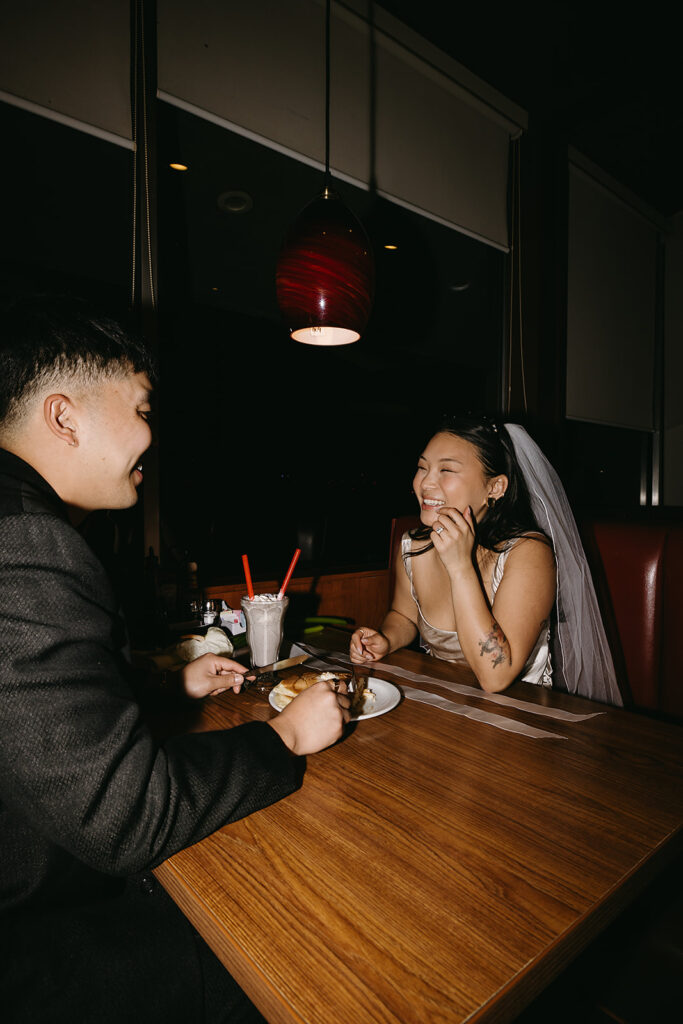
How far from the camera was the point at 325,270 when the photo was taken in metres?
A: 1.51

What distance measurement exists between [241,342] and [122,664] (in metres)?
2.37

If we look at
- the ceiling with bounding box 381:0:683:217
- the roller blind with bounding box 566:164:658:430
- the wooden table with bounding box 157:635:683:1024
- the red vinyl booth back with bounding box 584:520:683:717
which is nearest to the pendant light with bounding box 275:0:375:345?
the wooden table with bounding box 157:635:683:1024

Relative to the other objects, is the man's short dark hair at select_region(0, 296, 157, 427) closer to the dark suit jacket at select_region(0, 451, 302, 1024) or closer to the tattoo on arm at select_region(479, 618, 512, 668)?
the dark suit jacket at select_region(0, 451, 302, 1024)

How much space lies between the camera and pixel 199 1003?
2.81ft

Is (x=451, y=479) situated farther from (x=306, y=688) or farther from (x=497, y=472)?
(x=306, y=688)

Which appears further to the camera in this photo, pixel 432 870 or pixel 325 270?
pixel 325 270

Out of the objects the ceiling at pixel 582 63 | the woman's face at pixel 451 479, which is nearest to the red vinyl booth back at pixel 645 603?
the woman's face at pixel 451 479

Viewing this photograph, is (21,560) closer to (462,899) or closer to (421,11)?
(462,899)

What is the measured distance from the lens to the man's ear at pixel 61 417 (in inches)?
37.5

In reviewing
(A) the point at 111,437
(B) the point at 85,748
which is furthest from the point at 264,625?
(B) the point at 85,748

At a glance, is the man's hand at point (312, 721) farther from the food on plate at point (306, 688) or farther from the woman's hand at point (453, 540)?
the woman's hand at point (453, 540)

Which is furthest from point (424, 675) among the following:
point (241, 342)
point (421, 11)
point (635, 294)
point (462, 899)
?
point (635, 294)

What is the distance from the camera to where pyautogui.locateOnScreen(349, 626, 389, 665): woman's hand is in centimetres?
161

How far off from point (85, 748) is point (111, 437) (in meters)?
0.58
